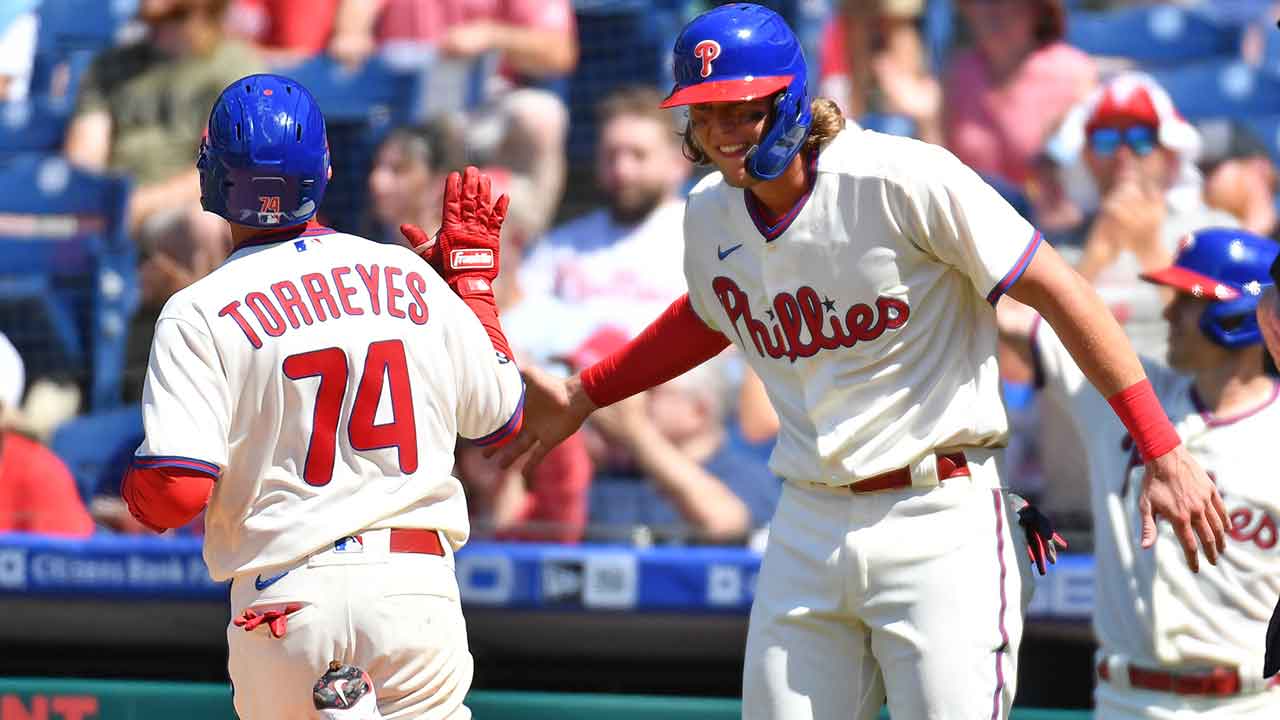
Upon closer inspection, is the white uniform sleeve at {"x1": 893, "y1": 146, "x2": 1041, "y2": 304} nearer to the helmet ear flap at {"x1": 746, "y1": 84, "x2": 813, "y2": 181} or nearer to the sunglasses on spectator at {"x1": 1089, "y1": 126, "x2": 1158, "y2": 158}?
the helmet ear flap at {"x1": 746, "y1": 84, "x2": 813, "y2": 181}

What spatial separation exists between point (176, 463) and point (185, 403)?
87mm

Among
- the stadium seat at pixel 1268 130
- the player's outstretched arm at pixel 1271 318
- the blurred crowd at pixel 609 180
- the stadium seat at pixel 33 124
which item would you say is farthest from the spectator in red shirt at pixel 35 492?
the player's outstretched arm at pixel 1271 318

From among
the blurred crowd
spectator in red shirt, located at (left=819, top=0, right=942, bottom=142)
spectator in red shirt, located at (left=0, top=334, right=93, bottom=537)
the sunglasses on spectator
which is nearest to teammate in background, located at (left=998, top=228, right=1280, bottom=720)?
the blurred crowd

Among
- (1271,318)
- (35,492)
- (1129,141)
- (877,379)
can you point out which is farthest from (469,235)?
(35,492)

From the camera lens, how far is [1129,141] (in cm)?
503

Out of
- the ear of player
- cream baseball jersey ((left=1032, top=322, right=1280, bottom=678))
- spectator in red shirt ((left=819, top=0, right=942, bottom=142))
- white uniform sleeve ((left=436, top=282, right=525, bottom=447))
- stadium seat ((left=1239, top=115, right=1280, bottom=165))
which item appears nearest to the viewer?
white uniform sleeve ((left=436, top=282, right=525, bottom=447))

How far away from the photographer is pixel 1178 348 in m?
3.70

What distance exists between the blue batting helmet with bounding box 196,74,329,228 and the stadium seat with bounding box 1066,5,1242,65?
3.23 metres

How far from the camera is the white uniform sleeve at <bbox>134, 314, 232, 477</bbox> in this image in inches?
93.5

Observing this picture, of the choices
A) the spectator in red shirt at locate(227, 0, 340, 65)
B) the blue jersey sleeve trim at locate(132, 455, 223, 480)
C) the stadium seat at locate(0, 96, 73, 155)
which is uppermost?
the spectator in red shirt at locate(227, 0, 340, 65)

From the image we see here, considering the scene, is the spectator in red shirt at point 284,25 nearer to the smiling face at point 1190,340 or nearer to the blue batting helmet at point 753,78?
the smiling face at point 1190,340

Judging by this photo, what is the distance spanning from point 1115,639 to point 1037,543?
44.6 inches

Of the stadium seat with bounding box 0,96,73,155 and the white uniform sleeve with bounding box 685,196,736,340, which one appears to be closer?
the white uniform sleeve with bounding box 685,196,736,340

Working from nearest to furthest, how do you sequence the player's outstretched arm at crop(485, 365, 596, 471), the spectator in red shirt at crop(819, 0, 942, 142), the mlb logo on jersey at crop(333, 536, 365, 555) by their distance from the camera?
the mlb logo on jersey at crop(333, 536, 365, 555)
the player's outstretched arm at crop(485, 365, 596, 471)
the spectator in red shirt at crop(819, 0, 942, 142)
